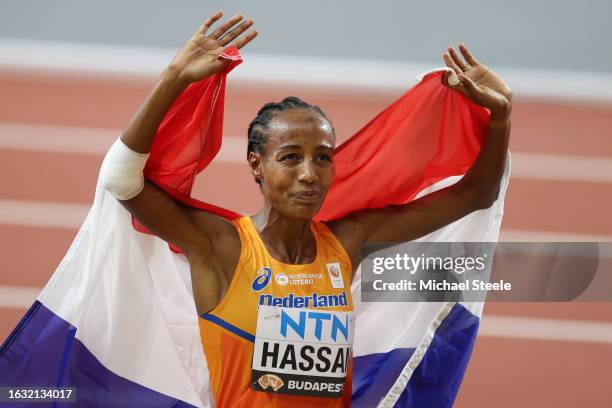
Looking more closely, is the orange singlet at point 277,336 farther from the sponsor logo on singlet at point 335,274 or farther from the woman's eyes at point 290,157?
the woman's eyes at point 290,157

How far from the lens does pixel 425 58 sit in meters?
4.18

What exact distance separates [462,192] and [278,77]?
1.91m

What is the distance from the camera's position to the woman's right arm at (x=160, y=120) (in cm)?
194

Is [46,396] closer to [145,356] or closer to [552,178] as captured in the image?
[145,356]

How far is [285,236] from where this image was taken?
218cm

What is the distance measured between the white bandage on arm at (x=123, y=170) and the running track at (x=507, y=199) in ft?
7.06

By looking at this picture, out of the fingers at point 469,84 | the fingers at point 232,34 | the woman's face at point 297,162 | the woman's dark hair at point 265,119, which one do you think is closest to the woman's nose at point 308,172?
the woman's face at point 297,162

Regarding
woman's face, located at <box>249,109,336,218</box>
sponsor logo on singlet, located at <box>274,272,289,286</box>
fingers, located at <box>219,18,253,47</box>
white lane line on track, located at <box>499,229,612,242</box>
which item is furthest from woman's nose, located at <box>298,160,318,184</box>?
white lane line on track, located at <box>499,229,612,242</box>

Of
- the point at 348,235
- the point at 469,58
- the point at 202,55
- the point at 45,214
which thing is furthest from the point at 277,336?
the point at 45,214

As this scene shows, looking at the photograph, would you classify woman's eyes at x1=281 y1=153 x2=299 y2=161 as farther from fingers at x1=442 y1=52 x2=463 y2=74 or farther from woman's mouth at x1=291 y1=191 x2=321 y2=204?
fingers at x1=442 y1=52 x2=463 y2=74

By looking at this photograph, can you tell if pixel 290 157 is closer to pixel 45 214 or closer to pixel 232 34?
pixel 232 34

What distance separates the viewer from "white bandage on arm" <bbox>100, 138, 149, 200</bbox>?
1949 mm

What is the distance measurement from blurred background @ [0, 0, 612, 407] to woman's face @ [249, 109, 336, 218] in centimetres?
202

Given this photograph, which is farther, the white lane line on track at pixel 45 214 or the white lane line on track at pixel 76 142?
the white lane line on track at pixel 76 142
